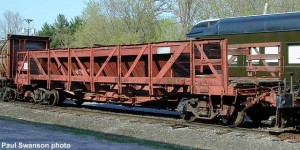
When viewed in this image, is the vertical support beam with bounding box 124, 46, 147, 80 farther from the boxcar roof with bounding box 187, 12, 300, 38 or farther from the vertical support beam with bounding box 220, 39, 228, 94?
the vertical support beam with bounding box 220, 39, 228, 94

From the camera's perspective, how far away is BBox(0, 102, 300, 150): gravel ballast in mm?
9906

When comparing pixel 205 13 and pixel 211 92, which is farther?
pixel 205 13

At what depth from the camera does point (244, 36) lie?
1466 cm

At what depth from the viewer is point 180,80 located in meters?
13.0

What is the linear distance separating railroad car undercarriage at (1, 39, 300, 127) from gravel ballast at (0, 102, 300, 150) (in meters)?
1.06

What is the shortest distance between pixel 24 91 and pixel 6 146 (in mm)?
11056

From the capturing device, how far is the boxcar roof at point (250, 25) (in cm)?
1342

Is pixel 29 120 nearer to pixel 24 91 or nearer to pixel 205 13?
pixel 24 91

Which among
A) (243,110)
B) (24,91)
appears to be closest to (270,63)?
(243,110)

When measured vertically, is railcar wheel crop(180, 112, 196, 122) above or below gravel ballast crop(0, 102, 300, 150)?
above

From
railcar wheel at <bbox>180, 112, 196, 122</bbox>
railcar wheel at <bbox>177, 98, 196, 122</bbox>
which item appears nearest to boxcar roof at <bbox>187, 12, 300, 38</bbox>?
railcar wheel at <bbox>177, 98, 196, 122</bbox>

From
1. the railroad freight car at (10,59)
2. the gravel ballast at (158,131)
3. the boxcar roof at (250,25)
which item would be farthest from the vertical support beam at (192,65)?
the railroad freight car at (10,59)

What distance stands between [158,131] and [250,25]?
526 cm

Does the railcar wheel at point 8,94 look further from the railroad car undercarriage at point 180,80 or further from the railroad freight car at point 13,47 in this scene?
the railroad car undercarriage at point 180,80
